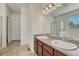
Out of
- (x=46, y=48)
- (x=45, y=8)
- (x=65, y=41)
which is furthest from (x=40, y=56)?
(x=45, y=8)

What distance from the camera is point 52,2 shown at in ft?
5.42

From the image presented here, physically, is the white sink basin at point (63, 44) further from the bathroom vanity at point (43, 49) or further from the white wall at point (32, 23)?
the white wall at point (32, 23)

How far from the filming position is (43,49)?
1.89 meters

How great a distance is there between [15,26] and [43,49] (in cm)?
65

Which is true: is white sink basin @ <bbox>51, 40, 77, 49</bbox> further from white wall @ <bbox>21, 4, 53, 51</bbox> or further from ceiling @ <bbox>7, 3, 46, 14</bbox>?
ceiling @ <bbox>7, 3, 46, 14</bbox>

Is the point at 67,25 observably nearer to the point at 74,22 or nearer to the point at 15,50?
the point at 74,22

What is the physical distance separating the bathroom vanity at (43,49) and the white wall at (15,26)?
0.35m

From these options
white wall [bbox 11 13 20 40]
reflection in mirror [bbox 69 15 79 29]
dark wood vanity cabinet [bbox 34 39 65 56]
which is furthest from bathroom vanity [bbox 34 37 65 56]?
reflection in mirror [bbox 69 15 79 29]

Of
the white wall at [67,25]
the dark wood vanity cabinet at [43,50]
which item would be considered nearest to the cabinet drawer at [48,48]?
the dark wood vanity cabinet at [43,50]

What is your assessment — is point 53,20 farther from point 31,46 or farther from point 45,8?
point 31,46

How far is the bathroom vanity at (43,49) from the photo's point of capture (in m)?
1.66

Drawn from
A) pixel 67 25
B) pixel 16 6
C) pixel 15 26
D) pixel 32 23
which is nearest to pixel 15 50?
pixel 15 26

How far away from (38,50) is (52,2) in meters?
0.88

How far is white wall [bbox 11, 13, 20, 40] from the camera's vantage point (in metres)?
1.89
